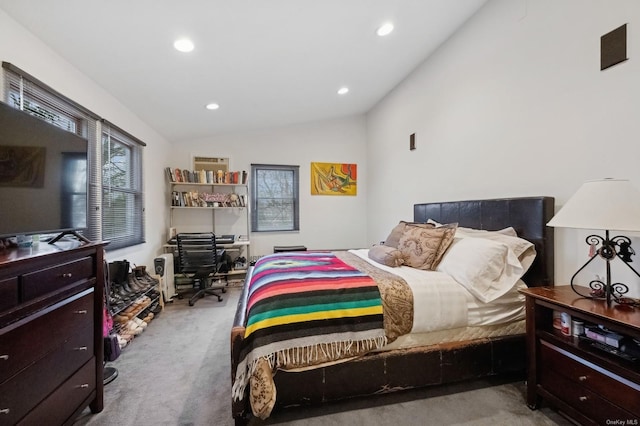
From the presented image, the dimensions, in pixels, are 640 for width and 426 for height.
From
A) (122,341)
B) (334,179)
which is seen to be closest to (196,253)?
(122,341)

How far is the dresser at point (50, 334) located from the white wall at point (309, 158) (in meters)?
3.08

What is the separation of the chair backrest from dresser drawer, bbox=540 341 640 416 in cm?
343

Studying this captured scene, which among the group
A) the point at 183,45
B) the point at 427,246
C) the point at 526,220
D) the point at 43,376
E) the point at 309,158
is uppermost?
the point at 183,45

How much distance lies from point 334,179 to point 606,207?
3.93 m

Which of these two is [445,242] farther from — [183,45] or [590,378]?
[183,45]

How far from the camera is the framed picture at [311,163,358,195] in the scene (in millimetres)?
4977

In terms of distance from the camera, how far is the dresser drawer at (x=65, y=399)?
1172mm

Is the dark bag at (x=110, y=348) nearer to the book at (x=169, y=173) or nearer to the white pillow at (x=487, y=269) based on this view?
the white pillow at (x=487, y=269)

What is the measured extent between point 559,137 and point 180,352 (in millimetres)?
3448

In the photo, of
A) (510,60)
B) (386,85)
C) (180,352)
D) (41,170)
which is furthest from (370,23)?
(180,352)

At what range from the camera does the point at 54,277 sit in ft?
4.19

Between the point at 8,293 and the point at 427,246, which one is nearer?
the point at 8,293

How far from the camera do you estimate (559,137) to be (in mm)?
1948

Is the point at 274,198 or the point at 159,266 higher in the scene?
the point at 274,198
